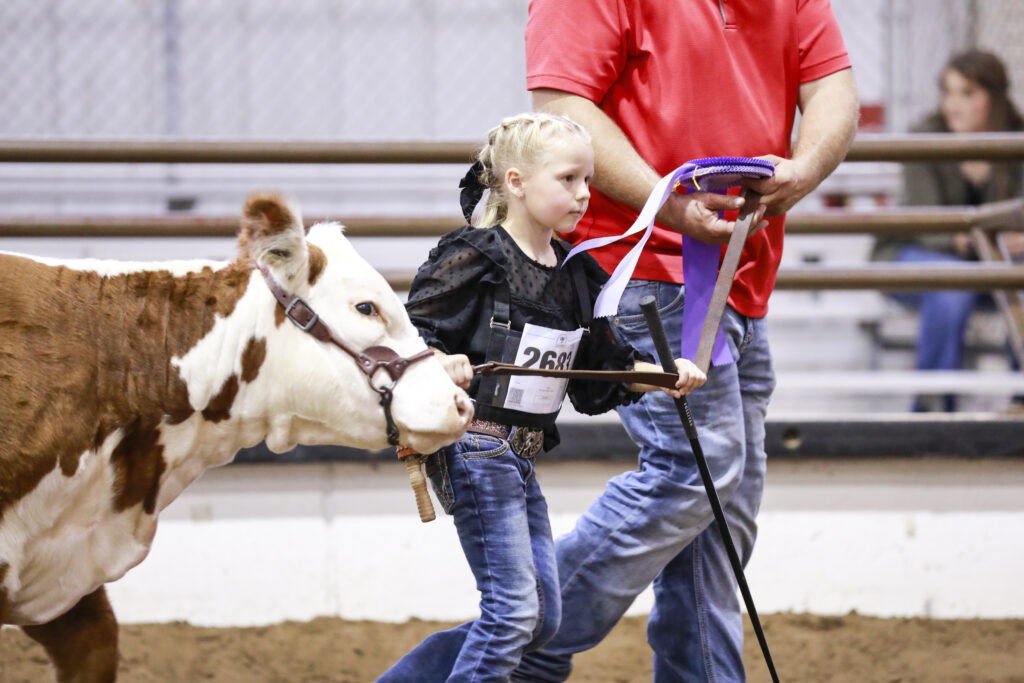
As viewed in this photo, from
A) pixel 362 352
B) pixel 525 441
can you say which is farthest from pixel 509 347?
pixel 362 352

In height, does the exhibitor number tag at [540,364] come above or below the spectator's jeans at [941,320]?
above

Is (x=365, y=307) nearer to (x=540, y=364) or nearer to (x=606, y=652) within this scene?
(x=540, y=364)

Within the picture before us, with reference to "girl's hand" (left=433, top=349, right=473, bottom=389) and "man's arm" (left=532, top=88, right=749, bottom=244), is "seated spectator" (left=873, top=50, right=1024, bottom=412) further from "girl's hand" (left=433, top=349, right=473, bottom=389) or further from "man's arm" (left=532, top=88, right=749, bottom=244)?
"girl's hand" (left=433, top=349, right=473, bottom=389)

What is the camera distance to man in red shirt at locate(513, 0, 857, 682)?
2408mm

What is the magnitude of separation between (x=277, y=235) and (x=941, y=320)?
162 inches

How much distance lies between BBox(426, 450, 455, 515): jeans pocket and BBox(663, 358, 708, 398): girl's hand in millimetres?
464

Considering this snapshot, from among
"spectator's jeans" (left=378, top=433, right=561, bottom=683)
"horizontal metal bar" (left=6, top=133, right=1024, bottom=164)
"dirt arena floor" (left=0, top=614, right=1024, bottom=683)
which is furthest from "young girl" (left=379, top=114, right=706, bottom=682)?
"horizontal metal bar" (left=6, top=133, right=1024, bottom=164)

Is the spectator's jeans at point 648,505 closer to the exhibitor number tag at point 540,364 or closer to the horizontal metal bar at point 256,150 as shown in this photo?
the exhibitor number tag at point 540,364

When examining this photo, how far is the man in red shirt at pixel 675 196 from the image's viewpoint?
7.90 feet

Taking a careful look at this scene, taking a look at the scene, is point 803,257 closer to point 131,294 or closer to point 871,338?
point 871,338

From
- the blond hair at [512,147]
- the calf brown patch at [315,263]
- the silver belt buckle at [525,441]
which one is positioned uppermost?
the blond hair at [512,147]

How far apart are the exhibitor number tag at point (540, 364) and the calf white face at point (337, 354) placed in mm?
227

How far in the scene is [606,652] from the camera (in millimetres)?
3516

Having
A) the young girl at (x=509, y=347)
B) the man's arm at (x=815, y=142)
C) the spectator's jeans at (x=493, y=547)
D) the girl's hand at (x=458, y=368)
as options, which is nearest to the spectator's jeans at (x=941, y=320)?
the man's arm at (x=815, y=142)
